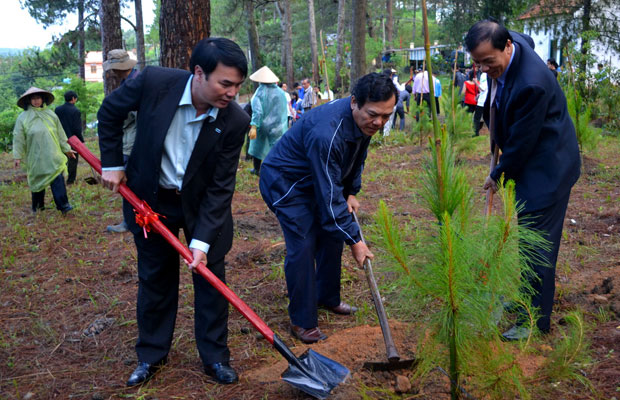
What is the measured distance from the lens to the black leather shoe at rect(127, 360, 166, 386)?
9.51ft

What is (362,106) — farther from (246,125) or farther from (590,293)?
(590,293)

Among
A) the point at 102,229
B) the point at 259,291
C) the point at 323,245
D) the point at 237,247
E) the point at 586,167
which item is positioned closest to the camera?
the point at 323,245

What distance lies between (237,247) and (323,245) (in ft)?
6.35

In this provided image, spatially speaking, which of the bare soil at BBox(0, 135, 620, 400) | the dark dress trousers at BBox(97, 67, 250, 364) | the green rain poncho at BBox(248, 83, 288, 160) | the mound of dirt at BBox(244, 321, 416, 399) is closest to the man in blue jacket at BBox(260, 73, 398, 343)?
the mound of dirt at BBox(244, 321, 416, 399)

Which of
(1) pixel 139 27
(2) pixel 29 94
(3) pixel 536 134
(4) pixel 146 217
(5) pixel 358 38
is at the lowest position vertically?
(4) pixel 146 217

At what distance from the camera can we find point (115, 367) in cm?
320

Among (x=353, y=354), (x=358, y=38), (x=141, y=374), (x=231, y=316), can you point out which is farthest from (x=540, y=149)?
(x=358, y=38)

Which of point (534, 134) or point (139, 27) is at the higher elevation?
point (139, 27)

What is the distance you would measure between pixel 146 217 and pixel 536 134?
2.14m

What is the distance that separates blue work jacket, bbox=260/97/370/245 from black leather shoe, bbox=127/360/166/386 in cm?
117

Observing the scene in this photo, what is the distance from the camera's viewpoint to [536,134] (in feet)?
9.78

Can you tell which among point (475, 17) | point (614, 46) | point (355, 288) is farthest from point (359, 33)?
point (355, 288)

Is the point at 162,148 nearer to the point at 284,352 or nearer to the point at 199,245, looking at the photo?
the point at 199,245

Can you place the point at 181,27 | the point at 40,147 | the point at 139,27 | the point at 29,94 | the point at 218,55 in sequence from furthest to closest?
1. the point at 139,27
2. the point at 40,147
3. the point at 29,94
4. the point at 181,27
5. the point at 218,55
